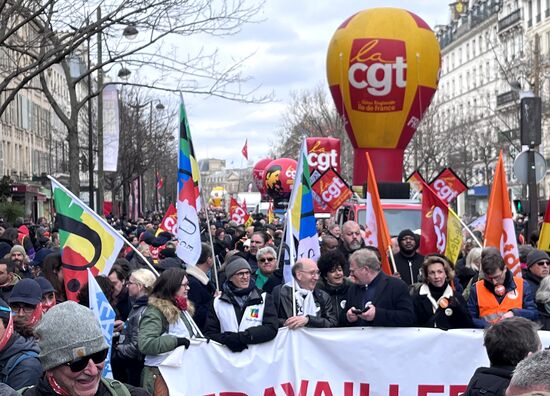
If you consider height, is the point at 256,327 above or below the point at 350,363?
above

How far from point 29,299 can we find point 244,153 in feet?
222

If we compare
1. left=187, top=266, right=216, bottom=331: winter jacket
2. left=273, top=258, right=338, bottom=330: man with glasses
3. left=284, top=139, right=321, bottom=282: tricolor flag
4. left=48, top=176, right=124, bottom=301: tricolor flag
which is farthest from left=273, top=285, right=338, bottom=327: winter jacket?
left=48, top=176, right=124, bottom=301: tricolor flag

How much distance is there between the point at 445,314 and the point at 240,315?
5.33ft

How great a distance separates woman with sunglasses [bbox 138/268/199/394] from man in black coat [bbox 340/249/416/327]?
4.94ft

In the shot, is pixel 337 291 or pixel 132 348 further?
pixel 337 291

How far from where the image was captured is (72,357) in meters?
3.52

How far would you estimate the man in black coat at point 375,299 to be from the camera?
7.89 meters

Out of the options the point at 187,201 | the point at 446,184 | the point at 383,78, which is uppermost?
the point at 383,78

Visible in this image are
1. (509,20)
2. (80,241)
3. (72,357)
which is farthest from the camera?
(509,20)

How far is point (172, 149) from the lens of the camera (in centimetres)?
6438

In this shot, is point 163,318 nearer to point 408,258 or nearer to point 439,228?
point 408,258

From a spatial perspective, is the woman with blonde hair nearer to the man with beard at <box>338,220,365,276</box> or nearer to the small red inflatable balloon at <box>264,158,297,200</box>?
the man with beard at <box>338,220,365,276</box>

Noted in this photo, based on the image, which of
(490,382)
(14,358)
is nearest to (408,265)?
(490,382)

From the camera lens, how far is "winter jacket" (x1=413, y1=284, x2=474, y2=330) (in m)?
7.96
